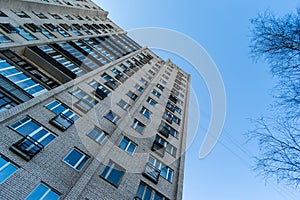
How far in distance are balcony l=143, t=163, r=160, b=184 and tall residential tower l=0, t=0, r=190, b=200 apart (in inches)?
3.0

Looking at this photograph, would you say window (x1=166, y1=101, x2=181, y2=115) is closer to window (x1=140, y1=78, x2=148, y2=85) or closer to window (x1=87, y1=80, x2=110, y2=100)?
window (x1=140, y1=78, x2=148, y2=85)

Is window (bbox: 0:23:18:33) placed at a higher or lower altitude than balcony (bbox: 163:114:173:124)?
lower

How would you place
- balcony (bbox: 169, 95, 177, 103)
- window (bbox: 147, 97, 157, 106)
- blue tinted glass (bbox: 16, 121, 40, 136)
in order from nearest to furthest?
blue tinted glass (bbox: 16, 121, 40, 136) < window (bbox: 147, 97, 157, 106) < balcony (bbox: 169, 95, 177, 103)

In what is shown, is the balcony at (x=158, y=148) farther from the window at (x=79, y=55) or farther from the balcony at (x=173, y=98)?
the balcony at (x=173, y=98)

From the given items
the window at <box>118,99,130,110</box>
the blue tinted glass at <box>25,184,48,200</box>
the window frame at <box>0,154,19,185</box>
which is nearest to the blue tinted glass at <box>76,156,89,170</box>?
the blue tinted glass at <box>25,184,48,200</box>

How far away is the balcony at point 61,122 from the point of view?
1293cm

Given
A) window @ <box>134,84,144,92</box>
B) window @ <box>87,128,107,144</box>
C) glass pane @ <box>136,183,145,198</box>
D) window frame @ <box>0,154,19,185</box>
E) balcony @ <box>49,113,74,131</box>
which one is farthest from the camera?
window @ <box>134,84,144,92</box>

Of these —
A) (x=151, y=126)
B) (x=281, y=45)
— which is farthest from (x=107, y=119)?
(x=281, y=45)

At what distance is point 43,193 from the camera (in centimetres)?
998

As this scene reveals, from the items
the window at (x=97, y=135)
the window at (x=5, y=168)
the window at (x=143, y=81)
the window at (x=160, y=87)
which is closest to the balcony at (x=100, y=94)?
the window at (x=97, y=135)

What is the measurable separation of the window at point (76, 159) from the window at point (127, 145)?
2.86 metres

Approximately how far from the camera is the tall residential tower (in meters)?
10.7

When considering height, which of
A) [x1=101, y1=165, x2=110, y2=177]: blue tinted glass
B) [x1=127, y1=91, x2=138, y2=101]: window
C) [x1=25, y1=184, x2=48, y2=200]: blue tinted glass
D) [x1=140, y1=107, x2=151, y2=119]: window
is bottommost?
[x1=25, y1=184, x2=48, y2=200]: blue tinted glass

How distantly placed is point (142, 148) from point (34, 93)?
7.18m
